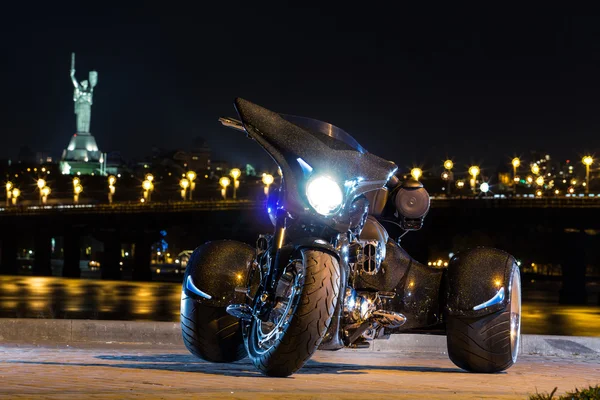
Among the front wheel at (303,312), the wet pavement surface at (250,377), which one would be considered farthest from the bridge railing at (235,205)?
the front wheel at (303,312)

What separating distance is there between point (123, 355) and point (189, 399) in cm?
449

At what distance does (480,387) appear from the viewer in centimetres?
980

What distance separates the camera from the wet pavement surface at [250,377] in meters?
8.55

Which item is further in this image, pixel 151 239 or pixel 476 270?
pixel 151 239

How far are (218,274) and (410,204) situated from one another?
77.8 inches

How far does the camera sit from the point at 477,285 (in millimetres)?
11062

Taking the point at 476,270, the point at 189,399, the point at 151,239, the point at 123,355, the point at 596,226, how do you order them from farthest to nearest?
the point at 151,239, the point at 596,226, the point at 123,355, the point at 476,270, the point at 189,399

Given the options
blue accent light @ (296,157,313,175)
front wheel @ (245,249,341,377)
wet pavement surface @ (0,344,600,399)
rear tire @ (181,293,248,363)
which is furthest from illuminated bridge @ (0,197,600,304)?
front wheel @ (245,249,341,377)

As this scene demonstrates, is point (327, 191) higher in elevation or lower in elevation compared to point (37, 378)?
higher

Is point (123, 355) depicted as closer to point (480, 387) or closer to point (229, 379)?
point (229, 379)

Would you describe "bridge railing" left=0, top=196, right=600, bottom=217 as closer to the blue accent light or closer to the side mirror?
the side mirror

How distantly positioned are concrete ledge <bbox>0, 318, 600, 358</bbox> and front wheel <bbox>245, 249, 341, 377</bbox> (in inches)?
187

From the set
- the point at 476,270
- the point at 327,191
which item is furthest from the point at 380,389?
the point at 476,270

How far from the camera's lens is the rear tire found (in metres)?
11.4
